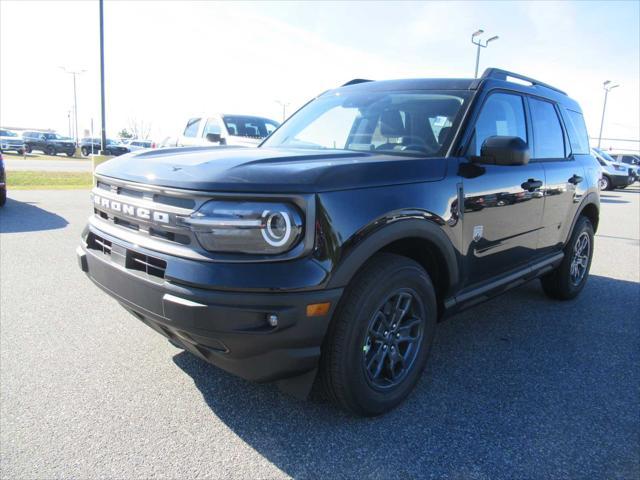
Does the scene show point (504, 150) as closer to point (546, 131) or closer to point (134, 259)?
point (546, 131)

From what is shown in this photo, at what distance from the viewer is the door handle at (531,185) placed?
3539mm

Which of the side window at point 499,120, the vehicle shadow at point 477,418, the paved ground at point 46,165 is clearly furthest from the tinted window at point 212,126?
the paved ground at point 46,165

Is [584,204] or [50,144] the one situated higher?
[50,144]

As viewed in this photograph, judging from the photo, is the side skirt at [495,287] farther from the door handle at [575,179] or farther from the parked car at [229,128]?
the parked car at [229,128]

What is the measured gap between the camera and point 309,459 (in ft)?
7.52

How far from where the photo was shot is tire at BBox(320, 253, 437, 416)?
7.59 feet

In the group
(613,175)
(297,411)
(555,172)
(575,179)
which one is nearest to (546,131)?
(555,172)

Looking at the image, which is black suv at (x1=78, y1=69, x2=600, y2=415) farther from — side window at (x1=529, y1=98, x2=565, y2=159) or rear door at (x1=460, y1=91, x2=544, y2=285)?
side window at (x1=529, y1=98, x2=565, y2=159)

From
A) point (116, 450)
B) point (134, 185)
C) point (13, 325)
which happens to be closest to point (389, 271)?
point (134, 185)

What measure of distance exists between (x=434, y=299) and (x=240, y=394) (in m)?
1.25

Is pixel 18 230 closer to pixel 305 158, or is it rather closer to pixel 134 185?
pixel 134 185

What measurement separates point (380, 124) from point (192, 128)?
393 inches

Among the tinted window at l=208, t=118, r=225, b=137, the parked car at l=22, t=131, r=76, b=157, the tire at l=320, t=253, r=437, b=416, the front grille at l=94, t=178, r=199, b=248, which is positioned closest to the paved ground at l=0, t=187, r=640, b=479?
the tire at l=320, t=253, r=437, b=416

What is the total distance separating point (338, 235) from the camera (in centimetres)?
217
